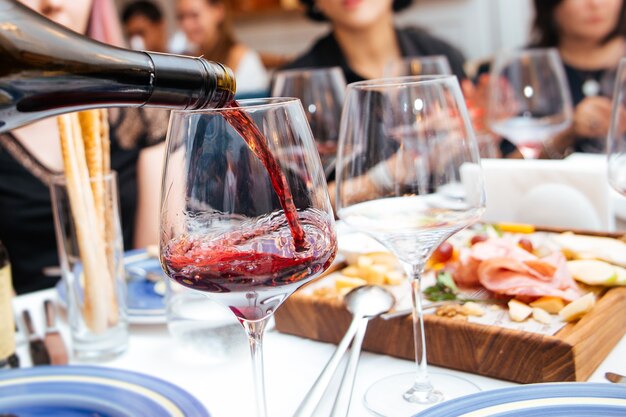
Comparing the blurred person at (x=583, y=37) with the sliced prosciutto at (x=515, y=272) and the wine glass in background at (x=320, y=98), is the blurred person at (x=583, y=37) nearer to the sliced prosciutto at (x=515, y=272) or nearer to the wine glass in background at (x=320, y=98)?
the wine glass in background at (x=320, y=98)

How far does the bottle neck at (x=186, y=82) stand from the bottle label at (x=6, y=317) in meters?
0.38

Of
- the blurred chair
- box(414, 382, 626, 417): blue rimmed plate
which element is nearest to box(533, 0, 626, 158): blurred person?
the blurred chair

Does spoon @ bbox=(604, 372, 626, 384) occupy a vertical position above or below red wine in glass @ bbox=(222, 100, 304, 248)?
below

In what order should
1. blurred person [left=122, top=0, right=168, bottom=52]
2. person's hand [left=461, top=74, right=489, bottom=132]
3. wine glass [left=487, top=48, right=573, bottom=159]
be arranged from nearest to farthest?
wine glass [left=487, top=48, right=573, bottom=159]
person's hand [left=461, top=74, right=489, bottom=132]
blurred person [left=122, top=0, right=168, bottom=52]

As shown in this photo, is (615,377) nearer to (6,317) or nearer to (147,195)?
(6,317)

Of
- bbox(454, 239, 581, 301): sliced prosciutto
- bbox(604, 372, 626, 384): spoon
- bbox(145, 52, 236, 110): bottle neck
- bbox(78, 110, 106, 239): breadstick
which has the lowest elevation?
bbox(604, 372, 626, 384): spoon

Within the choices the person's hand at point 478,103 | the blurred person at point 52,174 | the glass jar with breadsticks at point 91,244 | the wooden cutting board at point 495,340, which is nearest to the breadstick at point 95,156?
the glass jar with breadsticks at point 91,244

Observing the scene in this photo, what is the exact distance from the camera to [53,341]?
92cm

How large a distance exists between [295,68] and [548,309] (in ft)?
7.09

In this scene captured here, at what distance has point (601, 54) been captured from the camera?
277cm

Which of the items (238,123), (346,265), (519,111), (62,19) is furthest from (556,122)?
(238,123)

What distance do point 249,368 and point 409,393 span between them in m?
0.20

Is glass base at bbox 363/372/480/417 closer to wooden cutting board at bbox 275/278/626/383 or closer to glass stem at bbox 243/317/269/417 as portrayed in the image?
wooden cutting board at bbox 275/278/626/383

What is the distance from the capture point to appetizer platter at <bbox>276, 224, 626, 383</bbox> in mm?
720
